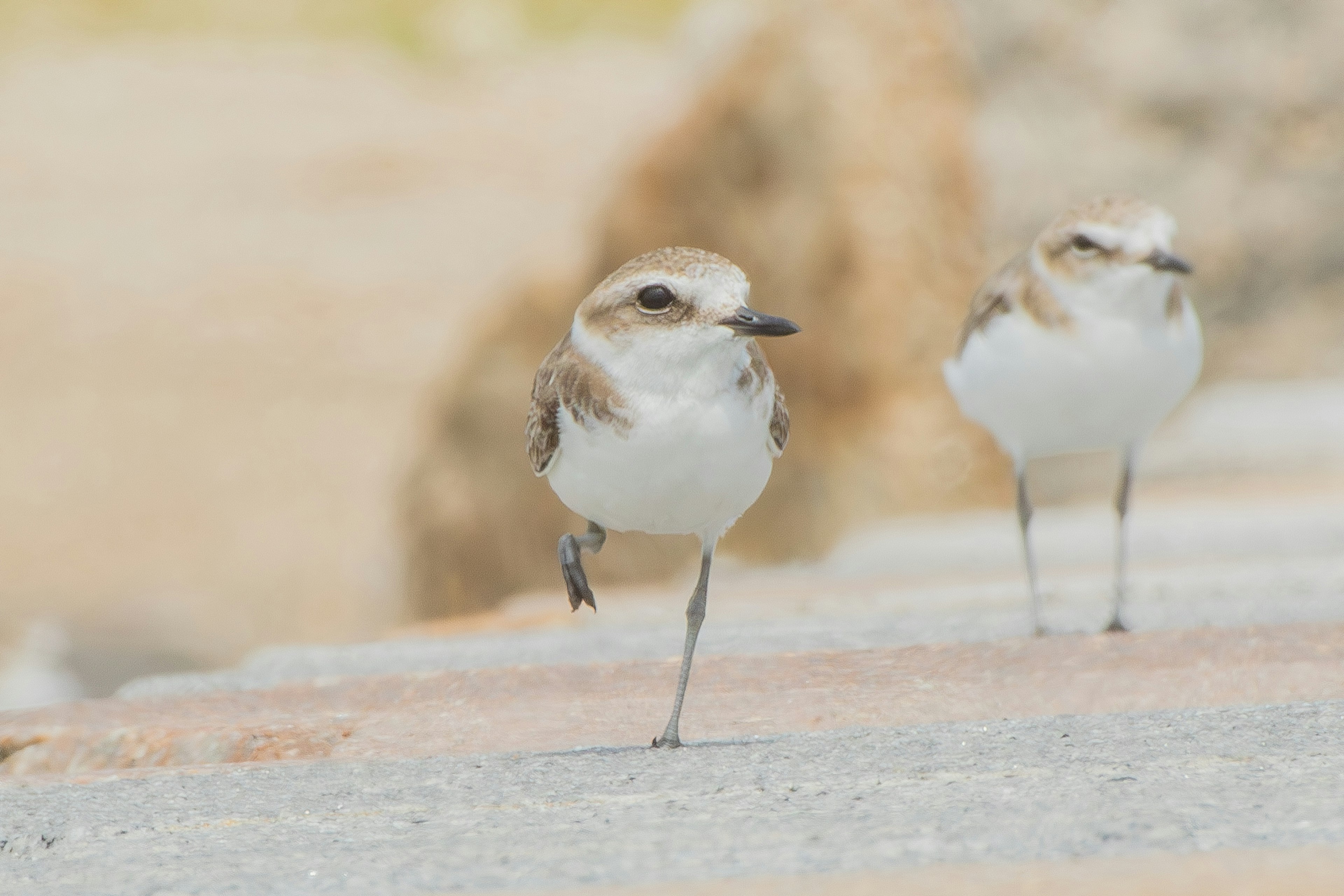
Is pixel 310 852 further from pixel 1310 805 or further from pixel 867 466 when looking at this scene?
pixel 867 466

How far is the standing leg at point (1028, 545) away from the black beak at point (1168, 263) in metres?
0.83

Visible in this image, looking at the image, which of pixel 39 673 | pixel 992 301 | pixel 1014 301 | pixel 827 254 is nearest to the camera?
pixel 1014 301

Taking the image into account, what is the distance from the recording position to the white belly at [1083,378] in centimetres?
449

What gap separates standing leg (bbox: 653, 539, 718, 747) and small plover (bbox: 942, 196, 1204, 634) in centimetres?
150

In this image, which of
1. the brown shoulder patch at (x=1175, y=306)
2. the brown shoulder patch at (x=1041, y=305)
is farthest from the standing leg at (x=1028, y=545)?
the brown shoulder patch at (x=1175, y=306)

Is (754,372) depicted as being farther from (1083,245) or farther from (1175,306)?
(1175,306)

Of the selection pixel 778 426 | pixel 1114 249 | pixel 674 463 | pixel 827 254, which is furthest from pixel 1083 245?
pixel 827 254

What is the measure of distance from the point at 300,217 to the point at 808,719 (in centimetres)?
2495

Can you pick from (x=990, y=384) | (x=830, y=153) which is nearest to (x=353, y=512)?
(x=830, y=153)

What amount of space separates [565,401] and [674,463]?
0.27m

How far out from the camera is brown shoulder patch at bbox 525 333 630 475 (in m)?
3.08

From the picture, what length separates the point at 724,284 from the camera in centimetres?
301

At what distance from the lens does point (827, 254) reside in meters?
9.94

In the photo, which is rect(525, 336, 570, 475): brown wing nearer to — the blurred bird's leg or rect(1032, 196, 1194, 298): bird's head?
the blurred bird's leg
